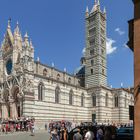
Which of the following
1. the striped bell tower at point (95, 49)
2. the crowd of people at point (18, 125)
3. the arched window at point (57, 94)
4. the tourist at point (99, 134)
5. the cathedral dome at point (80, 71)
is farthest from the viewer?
the cathedral dome at point (80, 71)

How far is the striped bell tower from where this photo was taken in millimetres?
58838

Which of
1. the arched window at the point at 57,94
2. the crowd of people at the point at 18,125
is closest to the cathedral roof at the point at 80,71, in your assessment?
the arched window at the point at 57,94

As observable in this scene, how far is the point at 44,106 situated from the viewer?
47938 millimetres

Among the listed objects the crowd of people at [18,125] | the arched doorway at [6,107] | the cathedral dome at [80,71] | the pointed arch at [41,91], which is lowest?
the crowd of people at [18,125]

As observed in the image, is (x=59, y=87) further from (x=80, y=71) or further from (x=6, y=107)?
(x=80, y=71)

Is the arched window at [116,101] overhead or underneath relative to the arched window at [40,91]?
underneath

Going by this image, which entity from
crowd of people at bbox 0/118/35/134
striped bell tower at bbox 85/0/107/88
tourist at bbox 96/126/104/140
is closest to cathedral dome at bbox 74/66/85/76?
striped bell tower at bbox 85/0/107/88

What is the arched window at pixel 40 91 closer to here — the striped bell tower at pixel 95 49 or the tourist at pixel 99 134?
the striped bell tower at pixel 95 49

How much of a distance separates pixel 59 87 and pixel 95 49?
1203 centimetres

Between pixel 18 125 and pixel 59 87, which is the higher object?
pixel 59 87

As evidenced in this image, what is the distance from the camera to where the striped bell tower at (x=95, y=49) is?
5884 cm

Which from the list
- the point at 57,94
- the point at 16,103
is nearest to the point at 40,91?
the point at 16,103

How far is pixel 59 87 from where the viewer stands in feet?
173

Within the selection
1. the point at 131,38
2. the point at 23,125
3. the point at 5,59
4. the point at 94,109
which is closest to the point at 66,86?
the point at 94,109
